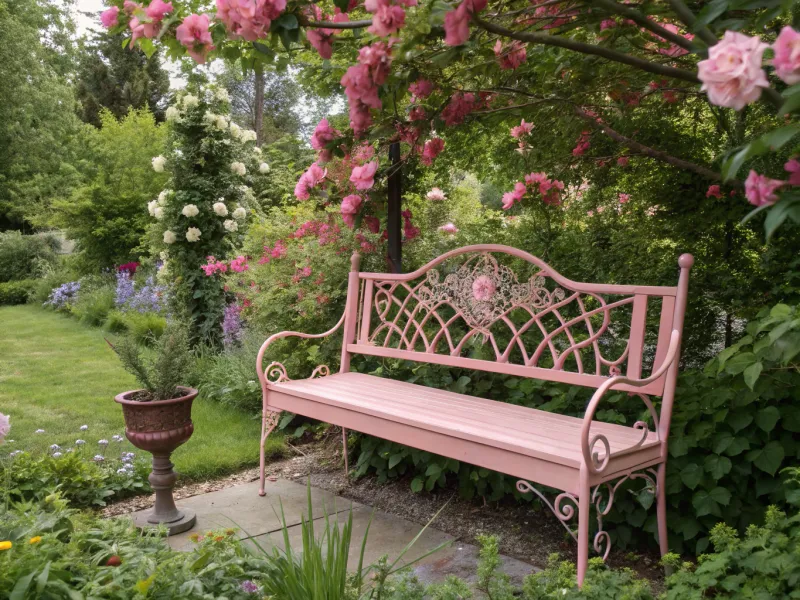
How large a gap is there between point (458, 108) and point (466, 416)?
153 centimetres

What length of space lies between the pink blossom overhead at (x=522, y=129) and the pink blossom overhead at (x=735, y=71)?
2.88 m

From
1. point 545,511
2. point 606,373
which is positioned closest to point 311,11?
point 606,373

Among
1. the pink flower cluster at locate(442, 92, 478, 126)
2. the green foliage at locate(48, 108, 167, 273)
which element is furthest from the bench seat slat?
the green foliage at locate(48, 108, 167, 273)

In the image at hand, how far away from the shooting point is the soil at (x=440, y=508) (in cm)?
303

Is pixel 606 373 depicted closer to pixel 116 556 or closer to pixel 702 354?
pixel 702 354

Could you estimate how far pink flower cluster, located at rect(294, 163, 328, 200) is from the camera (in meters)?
3.63

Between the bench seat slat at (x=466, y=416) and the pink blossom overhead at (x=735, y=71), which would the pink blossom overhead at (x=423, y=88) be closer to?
the bench seat slat at (x=466, y=416)

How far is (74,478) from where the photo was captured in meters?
3.57

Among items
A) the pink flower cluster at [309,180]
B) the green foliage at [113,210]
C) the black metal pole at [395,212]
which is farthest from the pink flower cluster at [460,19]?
the green foliage at [113,210]

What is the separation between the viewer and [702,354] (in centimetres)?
369

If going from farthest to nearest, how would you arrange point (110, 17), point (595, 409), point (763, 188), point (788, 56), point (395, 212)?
point (395, 212) < point (595, 409) < point (110, 17) < point (763, 188) < point (788, 56)

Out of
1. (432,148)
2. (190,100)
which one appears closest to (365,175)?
(432,148)

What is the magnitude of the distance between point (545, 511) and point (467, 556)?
613mm

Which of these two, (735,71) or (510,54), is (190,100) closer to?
(510,54)
